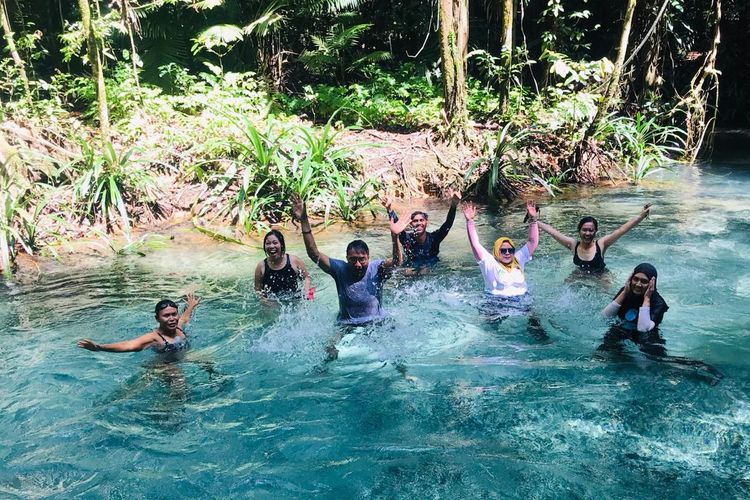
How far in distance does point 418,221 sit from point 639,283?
119 inches

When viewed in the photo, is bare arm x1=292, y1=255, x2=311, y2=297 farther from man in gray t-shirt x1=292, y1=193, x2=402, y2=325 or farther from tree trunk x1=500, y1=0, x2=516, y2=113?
tree trunk x1=500, y1=0, x2=516, y2=113

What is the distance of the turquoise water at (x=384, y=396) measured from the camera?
4219 mm

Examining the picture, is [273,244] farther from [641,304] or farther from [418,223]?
[641,304]

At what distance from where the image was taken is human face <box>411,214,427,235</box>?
7891 millimetres

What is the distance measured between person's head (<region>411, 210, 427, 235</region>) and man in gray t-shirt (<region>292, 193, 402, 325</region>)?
180 centimetres

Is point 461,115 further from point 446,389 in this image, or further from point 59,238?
point 446,389

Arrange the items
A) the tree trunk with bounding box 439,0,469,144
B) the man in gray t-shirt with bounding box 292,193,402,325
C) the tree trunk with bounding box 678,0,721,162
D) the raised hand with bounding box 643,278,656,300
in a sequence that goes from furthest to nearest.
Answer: the tree trunk with bounding box 678,0,721,162 → the tree trunk with bounding box 439,0,469,144 → the man in gray t-shirt with bounding box 292,193,402,325 → the raised hand with bounding box 643,278,656,300

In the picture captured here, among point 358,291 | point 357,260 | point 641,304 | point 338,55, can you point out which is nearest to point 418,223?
point 358,291

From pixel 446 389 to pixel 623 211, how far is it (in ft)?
22.1

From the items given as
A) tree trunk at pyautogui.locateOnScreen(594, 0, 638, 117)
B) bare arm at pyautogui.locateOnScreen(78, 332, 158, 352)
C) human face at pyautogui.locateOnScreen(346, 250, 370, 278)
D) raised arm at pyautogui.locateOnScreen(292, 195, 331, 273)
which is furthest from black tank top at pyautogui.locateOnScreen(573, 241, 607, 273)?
tree trunk at pyautogui.locateOnScreen(594, 0, 638, 117)

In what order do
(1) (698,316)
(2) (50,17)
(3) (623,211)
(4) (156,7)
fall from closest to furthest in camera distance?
(1) (698,316)
(3) (623,211)
(4) (156,7)
(2) (50,17)

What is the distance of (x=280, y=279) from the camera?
280 inches

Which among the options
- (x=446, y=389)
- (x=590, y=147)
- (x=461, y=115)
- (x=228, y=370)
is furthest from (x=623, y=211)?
(x=228, y=370)

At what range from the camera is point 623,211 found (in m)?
10.8
